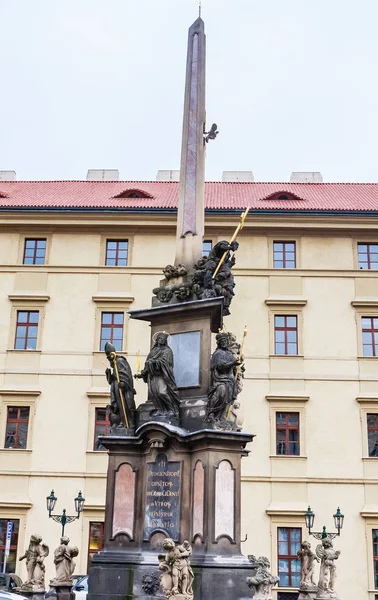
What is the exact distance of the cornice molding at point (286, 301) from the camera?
25.8m

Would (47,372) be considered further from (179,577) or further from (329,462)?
(179,577)

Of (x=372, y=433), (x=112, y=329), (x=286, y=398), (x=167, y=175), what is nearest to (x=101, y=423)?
(x=112, y=329)

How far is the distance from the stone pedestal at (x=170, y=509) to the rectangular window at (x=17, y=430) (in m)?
15.9

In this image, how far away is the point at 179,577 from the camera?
7812mm

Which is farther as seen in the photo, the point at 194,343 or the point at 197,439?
the point at 194,343

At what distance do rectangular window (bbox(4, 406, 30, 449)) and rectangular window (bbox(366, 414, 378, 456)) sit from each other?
11.2 meters

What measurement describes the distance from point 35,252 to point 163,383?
18166 mm

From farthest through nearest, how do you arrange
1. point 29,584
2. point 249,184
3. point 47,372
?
point 249,184 → point 47,372 → point 29,584

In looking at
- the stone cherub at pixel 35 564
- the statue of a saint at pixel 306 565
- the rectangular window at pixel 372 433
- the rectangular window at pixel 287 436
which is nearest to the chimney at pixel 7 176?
the rectangular window at pixel 287 436

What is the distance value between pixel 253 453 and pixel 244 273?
20.2ft

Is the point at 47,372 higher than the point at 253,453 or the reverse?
higher

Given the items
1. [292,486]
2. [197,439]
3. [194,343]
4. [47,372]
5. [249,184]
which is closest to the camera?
[197,439]

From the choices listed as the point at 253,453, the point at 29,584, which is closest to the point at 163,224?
the point at 253,453

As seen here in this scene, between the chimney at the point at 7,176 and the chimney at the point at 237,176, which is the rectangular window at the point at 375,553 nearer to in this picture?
the chimney at the point at 237,176
